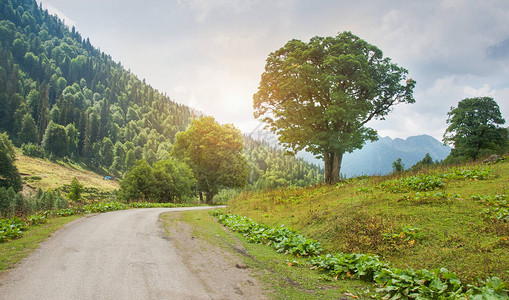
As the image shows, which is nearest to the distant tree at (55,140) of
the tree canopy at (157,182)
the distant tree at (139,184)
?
the tree canopy at (157,182)

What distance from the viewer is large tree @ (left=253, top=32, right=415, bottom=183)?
2016 cm

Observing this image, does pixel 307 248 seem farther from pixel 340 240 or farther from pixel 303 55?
pixel 303 55

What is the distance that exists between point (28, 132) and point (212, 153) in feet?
460

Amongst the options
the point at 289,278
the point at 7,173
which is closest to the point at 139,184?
the point at 289,278

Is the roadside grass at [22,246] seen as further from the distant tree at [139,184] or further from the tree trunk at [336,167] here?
the distant tree at [139,184]

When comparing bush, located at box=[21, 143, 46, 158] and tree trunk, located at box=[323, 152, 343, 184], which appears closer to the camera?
tree trunk, located at box=[323, 152, 343, 184]

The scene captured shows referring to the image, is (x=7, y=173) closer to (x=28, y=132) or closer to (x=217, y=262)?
(x=28, y=132)

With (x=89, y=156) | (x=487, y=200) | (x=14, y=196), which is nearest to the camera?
(x=487, y=200)

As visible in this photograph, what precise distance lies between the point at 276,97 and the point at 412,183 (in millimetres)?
13681

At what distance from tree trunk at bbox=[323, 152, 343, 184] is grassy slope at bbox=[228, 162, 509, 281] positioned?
792cm

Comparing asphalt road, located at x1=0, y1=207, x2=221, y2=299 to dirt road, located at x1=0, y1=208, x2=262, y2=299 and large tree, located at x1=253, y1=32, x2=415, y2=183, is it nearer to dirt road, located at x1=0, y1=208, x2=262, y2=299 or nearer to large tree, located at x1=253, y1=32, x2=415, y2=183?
dirt road, located at x1=0, y1=208, x2=262, y2=299

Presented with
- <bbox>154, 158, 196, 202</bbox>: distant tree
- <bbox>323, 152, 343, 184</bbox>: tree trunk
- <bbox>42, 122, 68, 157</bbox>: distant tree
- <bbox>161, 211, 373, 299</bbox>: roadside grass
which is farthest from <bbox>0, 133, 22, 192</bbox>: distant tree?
<bbox>161, 211, 373, 299</bbox>: roadside grass

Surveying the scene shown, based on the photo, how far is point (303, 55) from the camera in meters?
21.1

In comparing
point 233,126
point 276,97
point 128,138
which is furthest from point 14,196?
point 128,138
